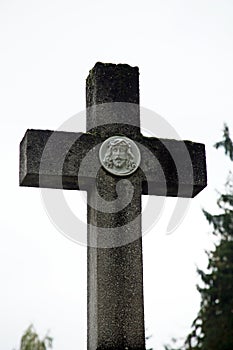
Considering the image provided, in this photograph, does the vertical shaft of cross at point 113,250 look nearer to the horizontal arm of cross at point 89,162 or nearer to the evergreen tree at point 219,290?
Answer: the horizontal arm of cross at point 89,162

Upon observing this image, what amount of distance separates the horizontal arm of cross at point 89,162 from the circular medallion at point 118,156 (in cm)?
7

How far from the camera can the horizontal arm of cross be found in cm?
788

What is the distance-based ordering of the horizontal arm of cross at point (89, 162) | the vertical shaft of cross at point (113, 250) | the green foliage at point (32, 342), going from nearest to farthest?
1. the vertical shaft of cross at point (113, 250)
2. the horizontal arm of cross at point (89, 162)
3. the green foliage at point (32, 342)

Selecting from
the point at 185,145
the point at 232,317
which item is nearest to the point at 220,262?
the point at 232,317

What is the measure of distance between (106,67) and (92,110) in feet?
1.35

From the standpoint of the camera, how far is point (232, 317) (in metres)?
23.0

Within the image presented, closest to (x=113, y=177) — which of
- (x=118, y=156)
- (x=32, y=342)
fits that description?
(x=118, y=156)

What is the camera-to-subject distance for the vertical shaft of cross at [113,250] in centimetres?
741

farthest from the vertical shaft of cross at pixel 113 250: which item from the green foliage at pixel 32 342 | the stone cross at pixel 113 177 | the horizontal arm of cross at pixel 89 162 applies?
the green foliage at pixel 32 342

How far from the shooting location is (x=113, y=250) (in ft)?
25.2

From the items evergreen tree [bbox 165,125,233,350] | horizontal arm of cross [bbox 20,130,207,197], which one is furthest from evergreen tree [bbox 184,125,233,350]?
horizontal arm of cross [bbox 20,130,207,197]

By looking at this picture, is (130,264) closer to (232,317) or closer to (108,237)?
(108,237)

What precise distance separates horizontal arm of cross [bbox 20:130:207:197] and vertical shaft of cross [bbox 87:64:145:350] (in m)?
0.15

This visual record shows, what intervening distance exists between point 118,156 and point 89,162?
0.86 feet
